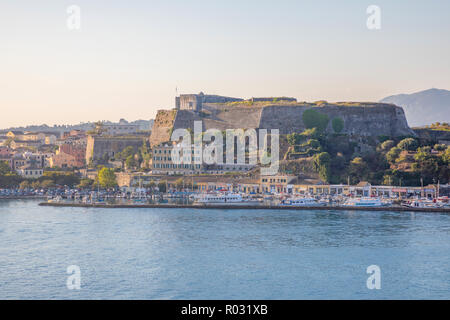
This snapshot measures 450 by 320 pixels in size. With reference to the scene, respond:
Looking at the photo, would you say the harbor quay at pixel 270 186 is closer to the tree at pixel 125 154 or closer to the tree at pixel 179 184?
the tree at pixel 179 184

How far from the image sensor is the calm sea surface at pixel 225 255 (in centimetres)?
1596

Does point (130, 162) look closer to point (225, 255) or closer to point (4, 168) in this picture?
point (4, 168)

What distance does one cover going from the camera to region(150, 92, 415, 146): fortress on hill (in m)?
46.4

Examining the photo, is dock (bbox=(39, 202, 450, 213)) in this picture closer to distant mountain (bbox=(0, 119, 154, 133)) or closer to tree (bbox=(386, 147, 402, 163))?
tree (bbox=(386, 147, 402, 163))

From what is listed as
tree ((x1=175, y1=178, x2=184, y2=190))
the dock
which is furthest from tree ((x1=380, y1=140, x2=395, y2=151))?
tree ((x1=175, y1=178, x2=184, y2=190))

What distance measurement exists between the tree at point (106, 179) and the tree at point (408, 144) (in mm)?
18956

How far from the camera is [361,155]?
42062 millimetres

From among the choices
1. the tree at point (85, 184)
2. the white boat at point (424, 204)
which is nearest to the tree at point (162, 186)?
the tree at point (85, 184)

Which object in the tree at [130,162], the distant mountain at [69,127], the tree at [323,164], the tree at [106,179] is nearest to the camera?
the tree at [323,164]

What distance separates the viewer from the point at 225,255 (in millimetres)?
20000

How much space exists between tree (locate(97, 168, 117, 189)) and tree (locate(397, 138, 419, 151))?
18956mm

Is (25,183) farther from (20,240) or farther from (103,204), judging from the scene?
(20,240)

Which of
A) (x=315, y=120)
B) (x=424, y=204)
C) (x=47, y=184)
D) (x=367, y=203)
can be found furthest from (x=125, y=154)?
(x=424, y=204)
